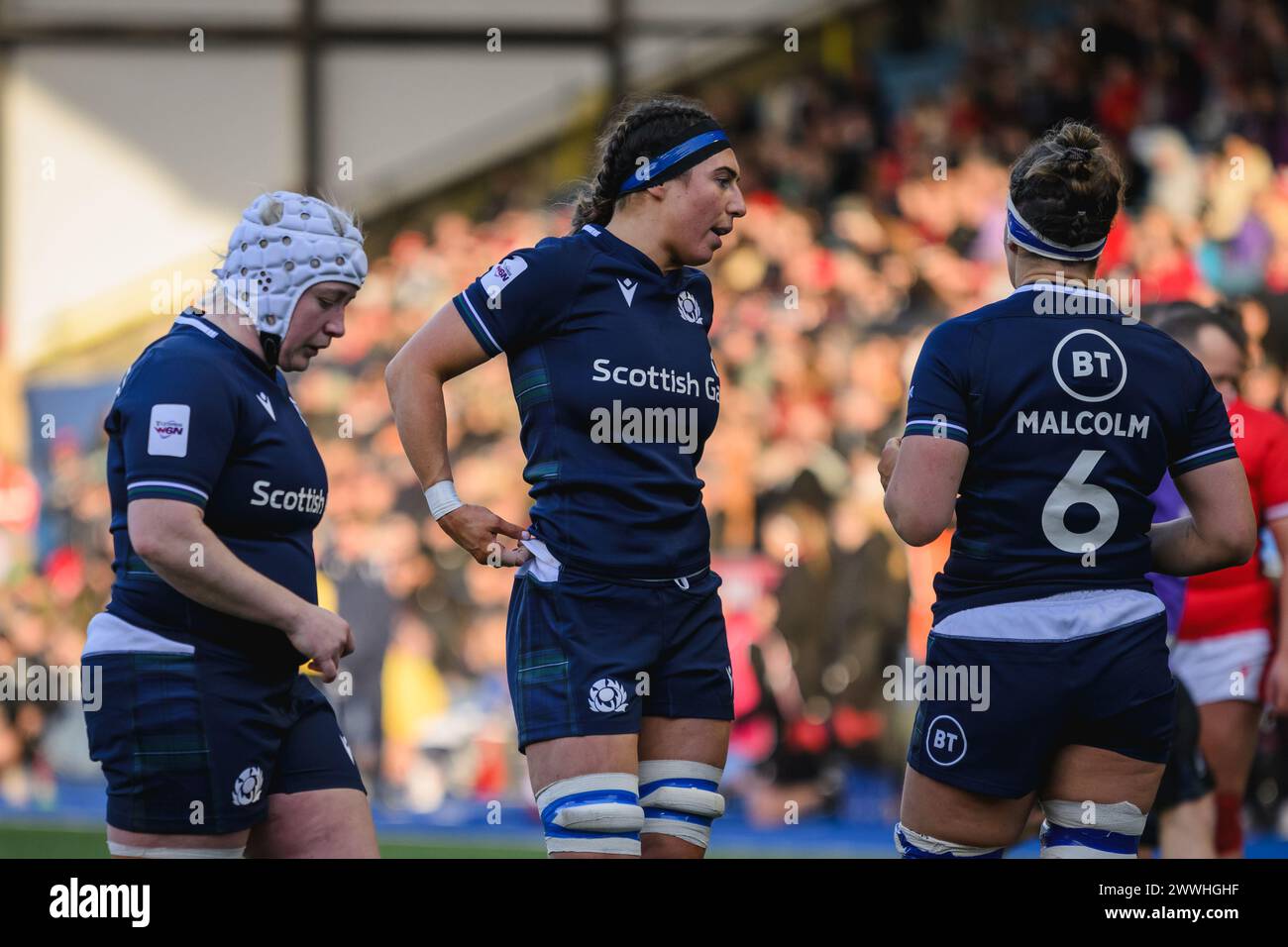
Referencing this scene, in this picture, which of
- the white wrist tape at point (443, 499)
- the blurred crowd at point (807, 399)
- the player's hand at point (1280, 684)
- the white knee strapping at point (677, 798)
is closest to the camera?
the white knee strapping at point (677, 798)

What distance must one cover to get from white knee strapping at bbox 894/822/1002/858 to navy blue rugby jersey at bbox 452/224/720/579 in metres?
0.70

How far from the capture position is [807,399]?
10.6 metres

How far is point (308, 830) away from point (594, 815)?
0.60 metres

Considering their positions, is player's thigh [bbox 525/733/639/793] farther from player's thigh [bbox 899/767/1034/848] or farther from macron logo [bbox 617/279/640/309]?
macron logo [bbox 617/279/640/309]

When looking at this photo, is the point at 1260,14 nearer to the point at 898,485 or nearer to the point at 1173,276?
the point at 1173,276

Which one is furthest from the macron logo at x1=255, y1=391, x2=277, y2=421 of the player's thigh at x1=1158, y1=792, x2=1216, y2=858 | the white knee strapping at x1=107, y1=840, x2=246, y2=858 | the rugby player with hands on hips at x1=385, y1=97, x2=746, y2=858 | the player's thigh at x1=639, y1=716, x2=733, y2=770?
the player's thigh at x1=1158, y1=792, x2=1216, y2=858

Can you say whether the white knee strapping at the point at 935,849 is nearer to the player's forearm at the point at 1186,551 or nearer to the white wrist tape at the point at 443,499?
the player's forearm at the point at 1186,551

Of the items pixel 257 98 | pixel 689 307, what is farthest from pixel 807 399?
pixel 257 98

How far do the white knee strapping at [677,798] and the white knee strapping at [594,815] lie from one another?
118 millimetres

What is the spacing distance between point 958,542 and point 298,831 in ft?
4.74

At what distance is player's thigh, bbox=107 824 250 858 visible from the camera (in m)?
3.31

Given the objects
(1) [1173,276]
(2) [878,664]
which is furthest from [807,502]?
(1) [1173,276]

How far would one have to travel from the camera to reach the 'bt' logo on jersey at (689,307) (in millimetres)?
3715

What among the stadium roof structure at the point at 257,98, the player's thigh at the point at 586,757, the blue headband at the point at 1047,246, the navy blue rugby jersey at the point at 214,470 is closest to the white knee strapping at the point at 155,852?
the navy blue rugby jersey at the point at 214,470
